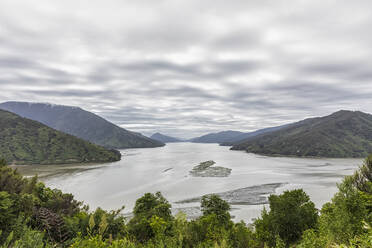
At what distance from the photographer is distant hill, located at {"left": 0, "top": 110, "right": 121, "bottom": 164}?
140875 millimetres

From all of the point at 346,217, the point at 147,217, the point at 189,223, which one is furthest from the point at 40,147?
the point at 346,217

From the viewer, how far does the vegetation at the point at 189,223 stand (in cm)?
1374

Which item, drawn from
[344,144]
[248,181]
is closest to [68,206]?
[248,181]

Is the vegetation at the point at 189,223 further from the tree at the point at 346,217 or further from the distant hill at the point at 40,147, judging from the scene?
the distant hill at the point at 40,147

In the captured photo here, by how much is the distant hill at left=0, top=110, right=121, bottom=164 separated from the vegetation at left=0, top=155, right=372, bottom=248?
411ft

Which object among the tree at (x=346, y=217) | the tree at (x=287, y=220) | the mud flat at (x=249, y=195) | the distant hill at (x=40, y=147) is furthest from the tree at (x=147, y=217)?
the distant hill at (x=40, y=147)

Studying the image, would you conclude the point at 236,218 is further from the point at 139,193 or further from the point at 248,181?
the point at 248,181

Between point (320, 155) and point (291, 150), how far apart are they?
2391cm

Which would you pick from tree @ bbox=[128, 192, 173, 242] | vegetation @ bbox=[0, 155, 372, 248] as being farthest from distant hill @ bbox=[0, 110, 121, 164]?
tree @ bbox=[128, 192, 173, 242]

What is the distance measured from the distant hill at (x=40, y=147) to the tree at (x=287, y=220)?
470 feet

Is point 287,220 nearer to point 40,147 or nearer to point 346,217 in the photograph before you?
point 346,217

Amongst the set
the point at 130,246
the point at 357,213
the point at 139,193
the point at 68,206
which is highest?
the point at 130,246

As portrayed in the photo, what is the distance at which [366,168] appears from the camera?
3197cm

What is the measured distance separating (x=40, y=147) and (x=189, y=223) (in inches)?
6603
